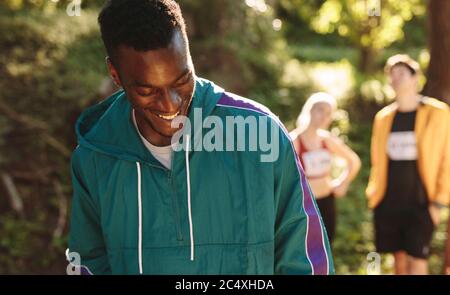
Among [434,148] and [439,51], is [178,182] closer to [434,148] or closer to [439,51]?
[434,148]

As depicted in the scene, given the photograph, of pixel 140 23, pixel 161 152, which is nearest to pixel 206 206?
pixel 161 152

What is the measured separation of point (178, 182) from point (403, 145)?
4.10 m

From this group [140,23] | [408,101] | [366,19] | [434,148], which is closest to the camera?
[140,23]

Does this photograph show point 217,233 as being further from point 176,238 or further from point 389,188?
point 389,188

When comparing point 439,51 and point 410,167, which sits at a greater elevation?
point 439,51

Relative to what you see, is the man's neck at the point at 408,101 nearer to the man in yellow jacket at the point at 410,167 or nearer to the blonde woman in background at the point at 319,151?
the man in yellow jacket at the point at 410,167

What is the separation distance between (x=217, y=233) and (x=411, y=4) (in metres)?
14.6

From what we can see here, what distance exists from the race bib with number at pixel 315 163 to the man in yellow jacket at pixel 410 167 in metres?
0.49

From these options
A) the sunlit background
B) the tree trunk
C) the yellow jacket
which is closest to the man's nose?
the yellow jacket

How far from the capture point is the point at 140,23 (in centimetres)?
200

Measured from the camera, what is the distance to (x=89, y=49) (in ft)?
34.9

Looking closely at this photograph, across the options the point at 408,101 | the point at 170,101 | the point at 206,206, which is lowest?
the point at 206,206

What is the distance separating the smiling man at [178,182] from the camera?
6.63ft

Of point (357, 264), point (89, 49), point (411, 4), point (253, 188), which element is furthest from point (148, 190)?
point (411, 4)
